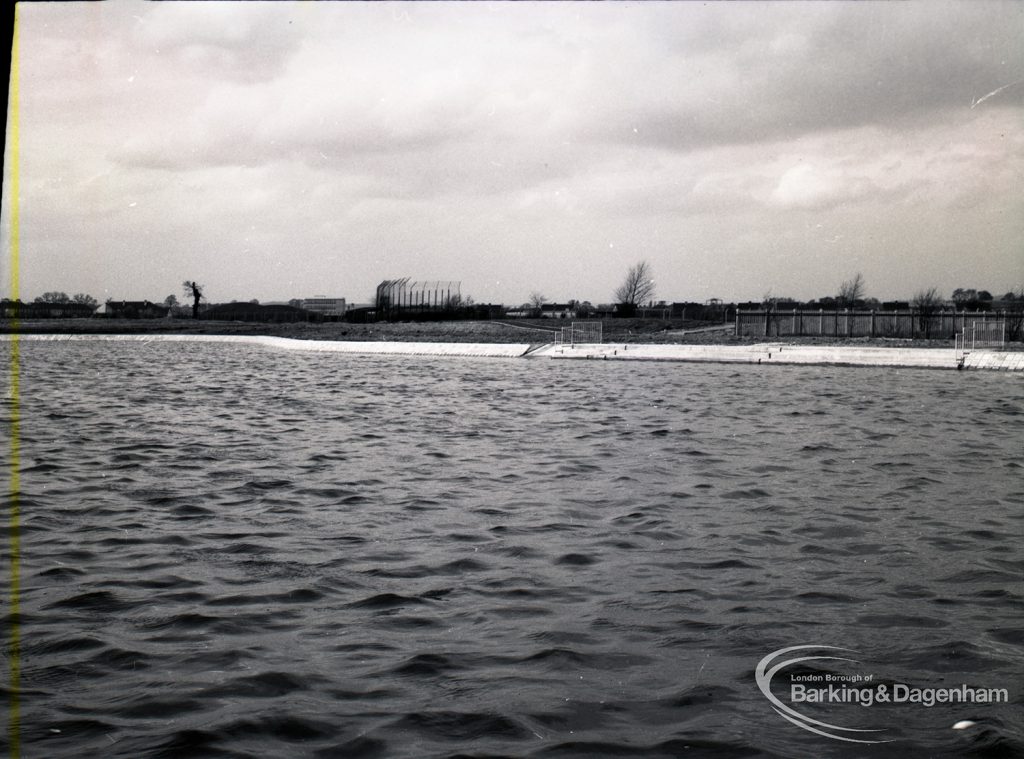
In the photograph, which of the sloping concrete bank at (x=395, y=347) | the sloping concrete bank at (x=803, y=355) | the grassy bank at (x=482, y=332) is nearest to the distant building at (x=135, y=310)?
the grassy bank at (x=482, y=332)

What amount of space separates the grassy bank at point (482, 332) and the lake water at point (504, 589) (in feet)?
113

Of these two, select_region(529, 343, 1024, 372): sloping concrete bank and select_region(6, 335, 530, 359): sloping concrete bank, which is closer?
select_region(529, 343, 1024, 372): sloping concrete bank

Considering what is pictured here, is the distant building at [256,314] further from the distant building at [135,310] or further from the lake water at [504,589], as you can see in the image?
the lake water at [504,589]

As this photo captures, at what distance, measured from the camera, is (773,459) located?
12.5 metres

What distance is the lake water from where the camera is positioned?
13.6 feet

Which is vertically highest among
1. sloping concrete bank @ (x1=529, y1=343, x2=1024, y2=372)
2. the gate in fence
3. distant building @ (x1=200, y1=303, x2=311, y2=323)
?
distant building @ (x1=200, y1=303, x2=311, y2=323)

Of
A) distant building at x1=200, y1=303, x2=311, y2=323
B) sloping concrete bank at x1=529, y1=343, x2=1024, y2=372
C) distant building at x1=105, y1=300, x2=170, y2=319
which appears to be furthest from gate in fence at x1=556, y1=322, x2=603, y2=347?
distant building at x1=105, y1=300, x2=170, y2=319

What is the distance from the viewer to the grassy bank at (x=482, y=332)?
160ft

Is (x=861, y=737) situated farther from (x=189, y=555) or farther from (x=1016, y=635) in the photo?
Result: (x=189, y=555)

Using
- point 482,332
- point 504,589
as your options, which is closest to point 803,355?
point 482,332

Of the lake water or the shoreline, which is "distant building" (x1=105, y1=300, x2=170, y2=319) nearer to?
the shoreline

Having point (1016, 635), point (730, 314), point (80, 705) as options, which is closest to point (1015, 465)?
point (1016, 635)

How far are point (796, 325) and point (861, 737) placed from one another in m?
49.2

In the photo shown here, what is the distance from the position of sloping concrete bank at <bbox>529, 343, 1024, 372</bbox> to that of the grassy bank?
6313 mm
